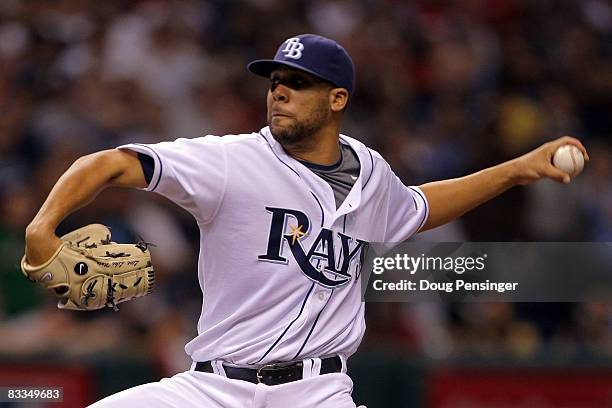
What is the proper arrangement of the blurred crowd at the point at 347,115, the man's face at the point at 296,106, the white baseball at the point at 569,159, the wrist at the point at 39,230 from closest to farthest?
the wrist at the point at 39,230
the man's face at the point at 296,106
the white baseball at the point at 569,159
the blurred crowd at the point at 347,115

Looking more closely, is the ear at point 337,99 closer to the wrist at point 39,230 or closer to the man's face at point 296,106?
the man's face at point 296,106

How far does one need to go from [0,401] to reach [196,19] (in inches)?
138

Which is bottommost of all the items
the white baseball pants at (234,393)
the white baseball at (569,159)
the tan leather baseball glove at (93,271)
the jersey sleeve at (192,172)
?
the white baseball pants at (234,393)

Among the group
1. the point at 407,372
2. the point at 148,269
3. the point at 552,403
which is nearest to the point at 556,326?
the point at 552,403

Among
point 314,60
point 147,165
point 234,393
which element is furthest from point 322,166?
point 234,393

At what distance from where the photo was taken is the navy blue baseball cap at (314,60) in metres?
3.88

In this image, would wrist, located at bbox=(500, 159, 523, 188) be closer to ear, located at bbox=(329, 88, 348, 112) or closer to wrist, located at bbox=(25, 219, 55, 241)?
ear, located at bbox=(329, 88, 348, 112)

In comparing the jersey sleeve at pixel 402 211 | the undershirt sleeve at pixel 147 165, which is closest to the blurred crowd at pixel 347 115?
the jersey sleeve at pixel 402 211

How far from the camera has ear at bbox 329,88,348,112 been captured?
400 centimetres

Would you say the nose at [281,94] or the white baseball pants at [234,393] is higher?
the nose at [281,94]

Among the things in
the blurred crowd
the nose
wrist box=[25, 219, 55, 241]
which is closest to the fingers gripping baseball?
the nose

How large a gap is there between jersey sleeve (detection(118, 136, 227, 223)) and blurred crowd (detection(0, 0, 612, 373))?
92.1 inches

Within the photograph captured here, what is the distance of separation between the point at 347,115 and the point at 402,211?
348cm

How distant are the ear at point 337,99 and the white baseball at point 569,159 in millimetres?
809
